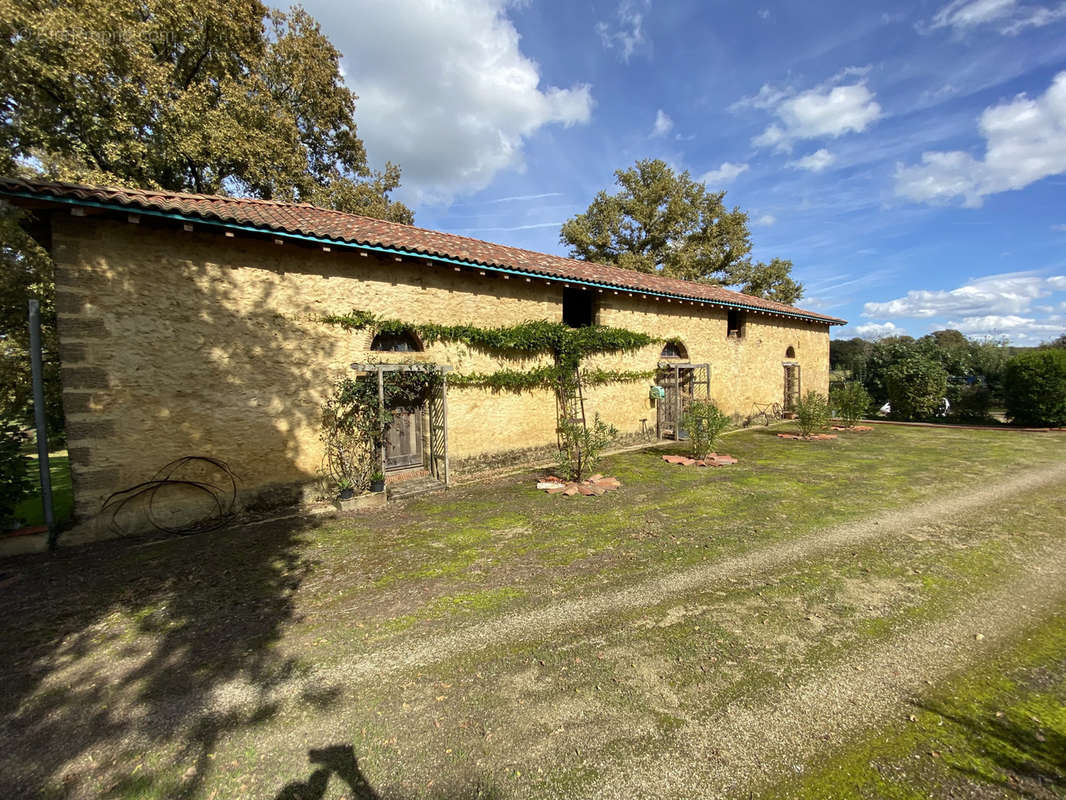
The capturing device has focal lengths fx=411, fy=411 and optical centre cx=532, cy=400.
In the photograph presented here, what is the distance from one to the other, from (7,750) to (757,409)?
18640 mm

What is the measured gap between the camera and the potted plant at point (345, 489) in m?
7.03

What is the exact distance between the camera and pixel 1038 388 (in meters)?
14.3

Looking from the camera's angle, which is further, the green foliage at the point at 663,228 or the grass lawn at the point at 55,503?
the green foliage at the point at 663,228

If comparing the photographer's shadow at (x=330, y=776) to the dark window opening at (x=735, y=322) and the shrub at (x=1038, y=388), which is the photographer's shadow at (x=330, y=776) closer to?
the dark window opening at (x=735, y=322)

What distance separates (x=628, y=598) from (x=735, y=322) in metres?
14.5

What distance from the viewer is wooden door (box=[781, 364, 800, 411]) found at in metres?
18.0

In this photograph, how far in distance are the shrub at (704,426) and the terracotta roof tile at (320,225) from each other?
12.5 feet

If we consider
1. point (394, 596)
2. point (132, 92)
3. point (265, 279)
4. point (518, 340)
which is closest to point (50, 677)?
point (394, 596)

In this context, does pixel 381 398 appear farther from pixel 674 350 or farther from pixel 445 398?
pixel 674 350

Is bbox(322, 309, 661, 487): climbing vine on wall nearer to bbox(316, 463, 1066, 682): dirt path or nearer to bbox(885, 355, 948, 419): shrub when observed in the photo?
bbox(316, 463, 1066, 682): dirt path

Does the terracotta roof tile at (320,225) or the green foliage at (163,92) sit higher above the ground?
the green foliage at (163,92)

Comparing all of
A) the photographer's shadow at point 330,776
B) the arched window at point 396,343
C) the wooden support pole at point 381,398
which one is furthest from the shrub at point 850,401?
the photographer's shadow at point 330,776

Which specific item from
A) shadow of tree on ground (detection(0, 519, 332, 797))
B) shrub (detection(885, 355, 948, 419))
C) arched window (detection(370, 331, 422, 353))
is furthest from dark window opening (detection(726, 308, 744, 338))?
shadow of tree on ground (detection(0, 519, 332, 797))

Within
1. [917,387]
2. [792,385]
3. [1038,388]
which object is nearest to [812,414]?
[792,385]
